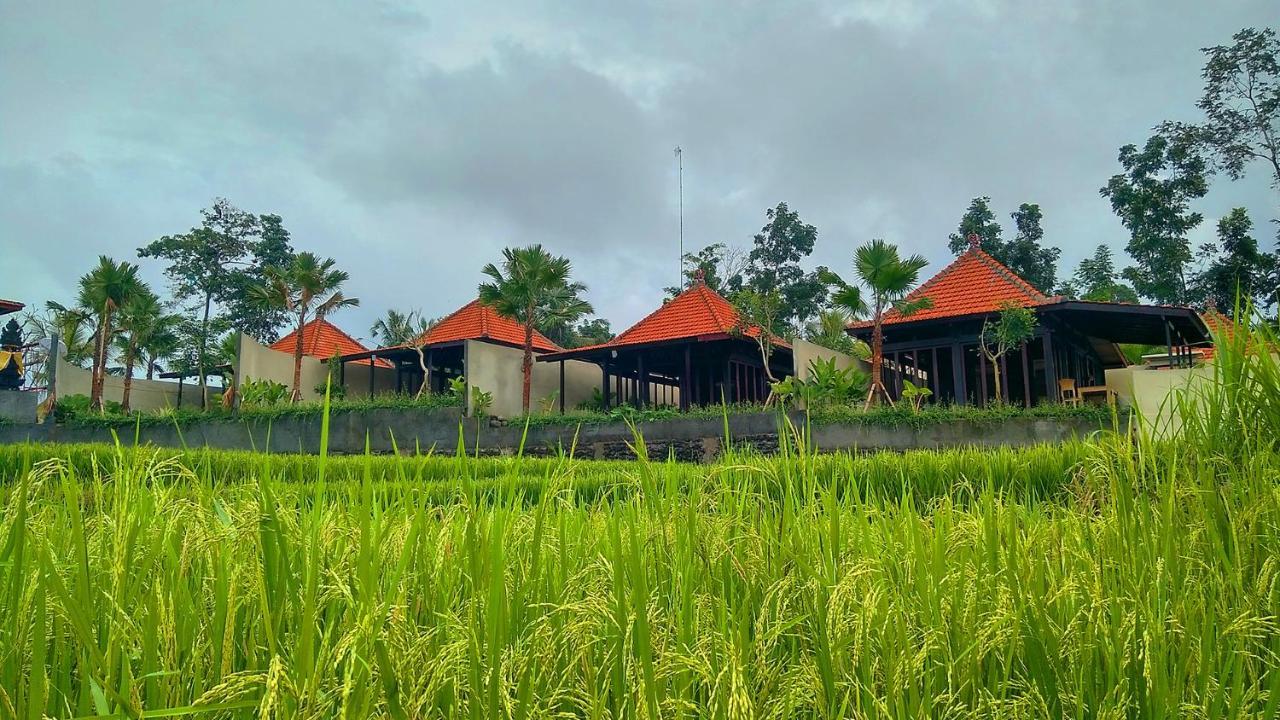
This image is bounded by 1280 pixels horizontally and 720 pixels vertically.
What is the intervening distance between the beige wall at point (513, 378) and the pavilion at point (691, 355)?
2.87 feet

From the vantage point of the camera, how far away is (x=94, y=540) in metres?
2.68

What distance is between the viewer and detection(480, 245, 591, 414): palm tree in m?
22.5

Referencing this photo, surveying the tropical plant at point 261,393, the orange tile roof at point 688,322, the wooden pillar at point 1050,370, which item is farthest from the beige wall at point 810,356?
the tropical plant at point 261,393

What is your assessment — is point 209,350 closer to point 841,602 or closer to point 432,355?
point 432,355

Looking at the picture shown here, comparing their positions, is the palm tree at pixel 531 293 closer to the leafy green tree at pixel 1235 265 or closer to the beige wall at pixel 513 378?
the beige wall at pixel 513 378

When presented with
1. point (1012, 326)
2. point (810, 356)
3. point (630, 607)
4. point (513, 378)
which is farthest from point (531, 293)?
point (630, 607)

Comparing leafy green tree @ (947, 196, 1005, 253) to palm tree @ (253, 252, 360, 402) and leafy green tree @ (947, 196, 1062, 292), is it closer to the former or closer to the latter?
leafy green tree @ (947, 196, 1062, 292)

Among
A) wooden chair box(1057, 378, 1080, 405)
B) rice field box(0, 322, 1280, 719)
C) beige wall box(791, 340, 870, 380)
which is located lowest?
rice field box(0, 322, 1280, 719)

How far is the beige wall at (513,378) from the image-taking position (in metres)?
21.6

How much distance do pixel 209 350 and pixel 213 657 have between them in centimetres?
3755

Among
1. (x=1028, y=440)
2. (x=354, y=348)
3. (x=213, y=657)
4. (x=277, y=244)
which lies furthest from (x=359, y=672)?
(x=277, y=244)

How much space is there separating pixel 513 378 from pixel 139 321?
14.0m

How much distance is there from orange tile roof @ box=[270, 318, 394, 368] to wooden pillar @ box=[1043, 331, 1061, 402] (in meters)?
20.2

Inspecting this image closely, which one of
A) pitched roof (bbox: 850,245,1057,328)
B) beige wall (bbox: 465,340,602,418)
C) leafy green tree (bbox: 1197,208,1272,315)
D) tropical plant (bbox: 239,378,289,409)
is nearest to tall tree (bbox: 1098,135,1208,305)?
leafy green tree (bbox: 1197,208,1272,315)
